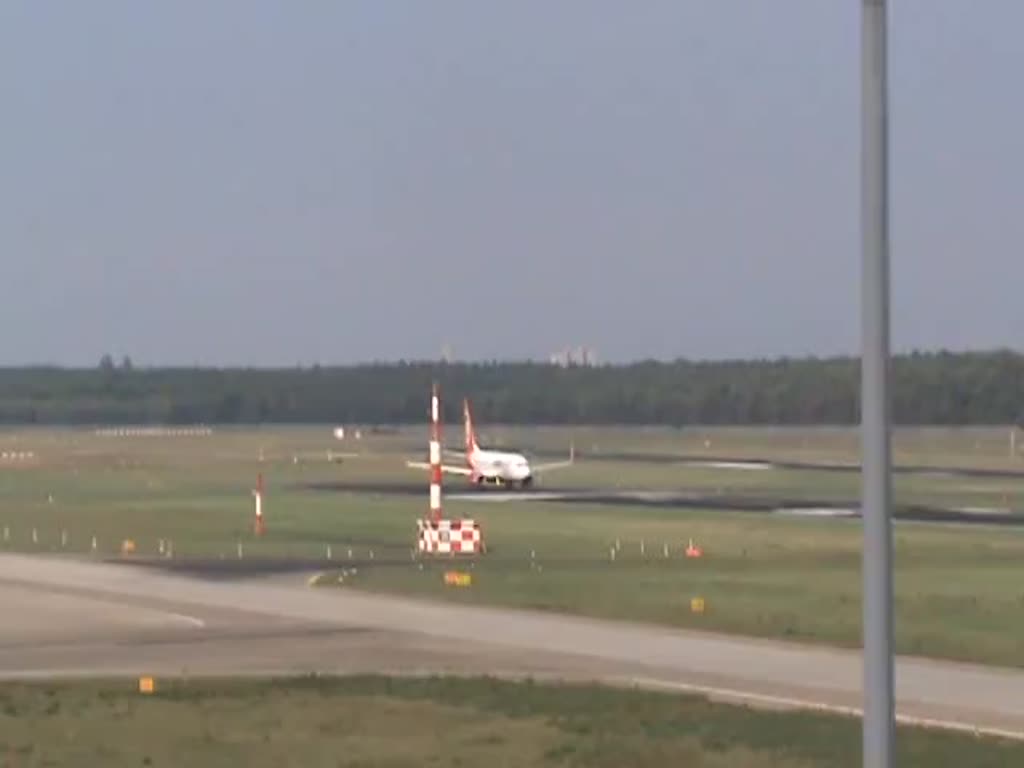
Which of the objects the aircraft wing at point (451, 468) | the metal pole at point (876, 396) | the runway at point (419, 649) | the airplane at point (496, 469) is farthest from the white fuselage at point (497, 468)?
the metal pole at point (876, 396)

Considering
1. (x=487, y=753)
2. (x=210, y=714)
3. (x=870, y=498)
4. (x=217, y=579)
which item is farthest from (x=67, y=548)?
(x=870, y=498)

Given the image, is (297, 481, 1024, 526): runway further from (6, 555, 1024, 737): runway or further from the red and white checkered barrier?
(6, 555, 1024, 737): runway

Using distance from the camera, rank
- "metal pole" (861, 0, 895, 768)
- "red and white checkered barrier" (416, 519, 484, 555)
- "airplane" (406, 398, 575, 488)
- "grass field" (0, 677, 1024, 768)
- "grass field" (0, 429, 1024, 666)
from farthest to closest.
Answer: "airplane" (406, 398, 575, 488) < "red and white checkered barrier" (416, 519, 484, 555) < "grass field" (0, 429, 1024, 666) < "grass field" (0, 677, 1024, 768) < "metal pole" (861, 0, 895, 768)

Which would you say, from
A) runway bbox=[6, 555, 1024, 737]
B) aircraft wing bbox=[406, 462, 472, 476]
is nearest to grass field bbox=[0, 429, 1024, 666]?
aircraft wing bbox=[406, 462, 472, 476]

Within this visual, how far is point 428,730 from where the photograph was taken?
80.1 ft

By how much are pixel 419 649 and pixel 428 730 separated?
11697 millimetres

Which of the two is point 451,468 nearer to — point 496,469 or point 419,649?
point 496,469

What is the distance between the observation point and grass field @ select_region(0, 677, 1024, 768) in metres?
22.0

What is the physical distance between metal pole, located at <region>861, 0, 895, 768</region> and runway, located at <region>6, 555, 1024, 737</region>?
15489 millimetres

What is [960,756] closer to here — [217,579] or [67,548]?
[217,579]

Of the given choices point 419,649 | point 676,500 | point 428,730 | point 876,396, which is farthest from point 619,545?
point 876,396

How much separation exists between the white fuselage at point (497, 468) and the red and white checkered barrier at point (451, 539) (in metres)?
44.1

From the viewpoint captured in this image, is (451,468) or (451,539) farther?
(451,468)

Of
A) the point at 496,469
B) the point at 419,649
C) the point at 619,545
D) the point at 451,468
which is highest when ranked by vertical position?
the point at 496,469
